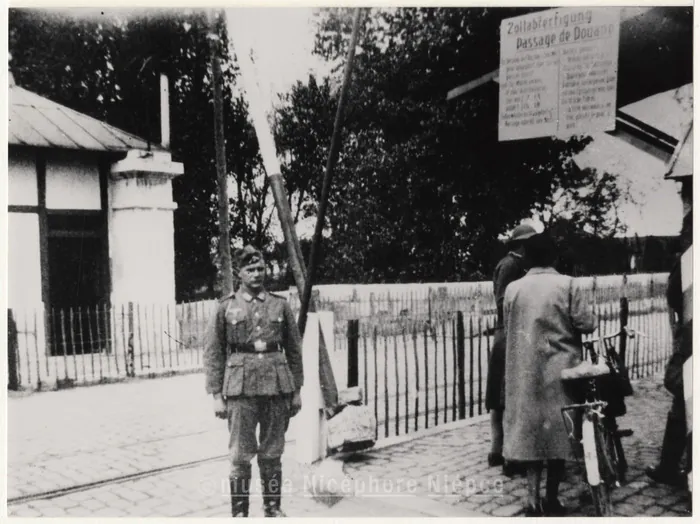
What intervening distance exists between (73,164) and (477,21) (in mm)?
6010

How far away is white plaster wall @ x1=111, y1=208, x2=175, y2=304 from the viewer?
877 centimetres

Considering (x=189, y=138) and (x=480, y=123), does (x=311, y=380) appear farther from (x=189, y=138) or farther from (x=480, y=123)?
(x=189, y=138)

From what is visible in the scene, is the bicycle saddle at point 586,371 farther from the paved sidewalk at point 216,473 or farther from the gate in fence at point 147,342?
the gate in fence at point 147,342

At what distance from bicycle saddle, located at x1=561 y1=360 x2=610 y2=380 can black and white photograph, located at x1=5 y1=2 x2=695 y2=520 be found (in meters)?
0.01

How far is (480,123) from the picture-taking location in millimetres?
6461

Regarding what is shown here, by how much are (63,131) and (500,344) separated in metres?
6.41

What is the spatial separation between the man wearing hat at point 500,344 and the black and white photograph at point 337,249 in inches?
0.8

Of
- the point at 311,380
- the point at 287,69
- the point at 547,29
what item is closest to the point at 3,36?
the point at 287,69

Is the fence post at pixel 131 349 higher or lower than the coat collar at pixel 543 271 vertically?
lower

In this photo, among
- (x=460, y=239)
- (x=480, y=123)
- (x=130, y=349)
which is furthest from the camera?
(x=130, y=349)

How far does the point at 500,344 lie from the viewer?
4711mm

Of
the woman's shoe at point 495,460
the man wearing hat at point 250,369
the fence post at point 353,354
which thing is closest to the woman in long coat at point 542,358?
the woman's shoe at point 495,460

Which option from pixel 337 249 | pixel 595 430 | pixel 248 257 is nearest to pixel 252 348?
pixel 248 257

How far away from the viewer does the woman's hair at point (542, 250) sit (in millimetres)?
3879
